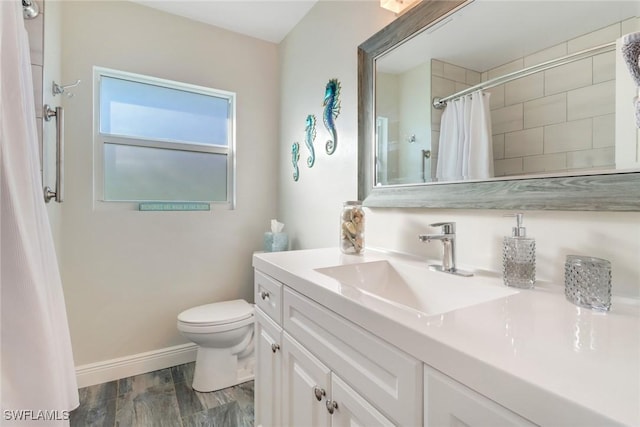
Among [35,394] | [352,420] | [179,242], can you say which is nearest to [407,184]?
[352,420]

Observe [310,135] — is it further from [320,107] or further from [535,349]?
[535,349]

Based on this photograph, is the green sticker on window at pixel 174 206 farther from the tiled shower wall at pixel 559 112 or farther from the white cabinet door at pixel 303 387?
the tiled shower wall at pixel 559 112

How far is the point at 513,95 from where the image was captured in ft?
3.00

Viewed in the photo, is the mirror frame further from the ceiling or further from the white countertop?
the ceiling

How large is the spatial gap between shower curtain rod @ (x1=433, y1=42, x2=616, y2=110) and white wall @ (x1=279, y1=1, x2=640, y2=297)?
41 centimetres

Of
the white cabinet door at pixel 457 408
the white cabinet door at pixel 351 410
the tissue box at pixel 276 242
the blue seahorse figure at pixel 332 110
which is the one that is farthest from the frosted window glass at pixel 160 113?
the white cabinet door at pixel 457 408

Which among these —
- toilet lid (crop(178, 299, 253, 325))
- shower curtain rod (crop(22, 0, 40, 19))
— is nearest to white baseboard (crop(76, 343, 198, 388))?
toilet lid (crop(178, 299, 253, 325))

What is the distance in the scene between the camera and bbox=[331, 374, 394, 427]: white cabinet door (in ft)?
2.10

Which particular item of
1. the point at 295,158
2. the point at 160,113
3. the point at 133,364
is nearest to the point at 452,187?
the point at 295,158

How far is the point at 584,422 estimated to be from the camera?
12.9 inches

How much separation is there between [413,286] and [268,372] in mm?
669

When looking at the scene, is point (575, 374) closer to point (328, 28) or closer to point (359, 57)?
point (359, 57)

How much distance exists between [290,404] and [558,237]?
98 cm

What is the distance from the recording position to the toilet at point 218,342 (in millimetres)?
1743
